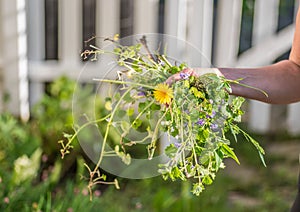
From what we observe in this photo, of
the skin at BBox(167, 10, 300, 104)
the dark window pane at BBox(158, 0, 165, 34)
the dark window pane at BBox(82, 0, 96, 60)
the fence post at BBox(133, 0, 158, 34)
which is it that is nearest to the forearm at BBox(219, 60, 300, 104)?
the skin at BBox(167, 10, 300, 104)

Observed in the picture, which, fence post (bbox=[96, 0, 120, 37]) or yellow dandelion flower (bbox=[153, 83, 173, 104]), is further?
fence post (bbox=[96, 0, 120, 37])

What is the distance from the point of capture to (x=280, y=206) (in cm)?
399

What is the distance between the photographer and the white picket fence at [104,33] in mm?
4773

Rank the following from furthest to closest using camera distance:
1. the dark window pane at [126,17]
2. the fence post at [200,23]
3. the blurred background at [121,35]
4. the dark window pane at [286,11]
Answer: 1. the dark window pane at [286,11]
2. the dark window pane at [126,17]
3. the fence post at [200,23]
4. the blurred background at [121,35]

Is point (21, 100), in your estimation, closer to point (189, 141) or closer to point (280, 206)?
point (280, 206)

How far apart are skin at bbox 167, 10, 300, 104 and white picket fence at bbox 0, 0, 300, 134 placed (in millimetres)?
2841

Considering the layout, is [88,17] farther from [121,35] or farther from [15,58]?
[15,58]

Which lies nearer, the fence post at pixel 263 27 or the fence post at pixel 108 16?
the fence post at pixel 108 16

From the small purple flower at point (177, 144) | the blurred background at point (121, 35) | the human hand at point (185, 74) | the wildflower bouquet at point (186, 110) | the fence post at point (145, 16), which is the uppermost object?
the human hand at point (185, 74)

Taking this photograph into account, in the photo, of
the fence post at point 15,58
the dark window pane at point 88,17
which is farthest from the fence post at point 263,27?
the fence post at point 15,58

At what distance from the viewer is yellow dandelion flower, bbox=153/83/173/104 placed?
1.54 m

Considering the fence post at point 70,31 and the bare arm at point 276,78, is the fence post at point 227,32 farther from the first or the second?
the bare arm at point 276,78

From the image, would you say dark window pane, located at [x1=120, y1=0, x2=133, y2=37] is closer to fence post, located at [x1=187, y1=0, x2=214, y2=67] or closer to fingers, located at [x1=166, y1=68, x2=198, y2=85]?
fence post, located at [x1=187, y1=0, x2=214, y2=67]

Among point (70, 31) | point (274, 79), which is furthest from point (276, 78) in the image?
point (70, 31)
